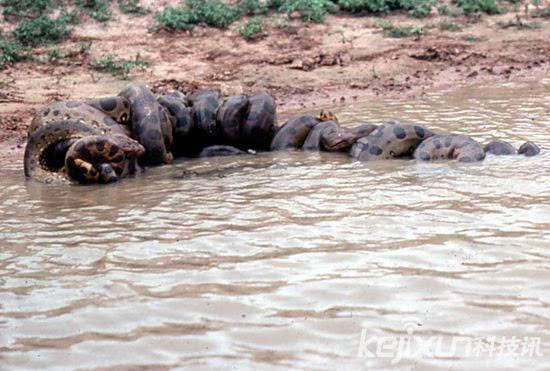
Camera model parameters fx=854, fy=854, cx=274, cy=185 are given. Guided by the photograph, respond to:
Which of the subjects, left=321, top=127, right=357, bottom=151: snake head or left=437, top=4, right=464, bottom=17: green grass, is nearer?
left=321, top=127, right=357, bottom=151: snake head

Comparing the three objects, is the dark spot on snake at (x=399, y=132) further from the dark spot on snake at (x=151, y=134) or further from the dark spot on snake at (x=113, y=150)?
the dark spot on snake at (x=113, y=150)

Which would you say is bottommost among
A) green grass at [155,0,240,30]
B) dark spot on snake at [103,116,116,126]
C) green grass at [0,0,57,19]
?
dark spot on snake at [103,116,116,126]

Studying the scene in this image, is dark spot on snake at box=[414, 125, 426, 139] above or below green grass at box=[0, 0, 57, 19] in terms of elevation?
→ below

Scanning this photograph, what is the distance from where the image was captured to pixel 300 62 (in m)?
13.4

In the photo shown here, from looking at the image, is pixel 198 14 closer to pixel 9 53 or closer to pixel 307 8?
pixel 307 8

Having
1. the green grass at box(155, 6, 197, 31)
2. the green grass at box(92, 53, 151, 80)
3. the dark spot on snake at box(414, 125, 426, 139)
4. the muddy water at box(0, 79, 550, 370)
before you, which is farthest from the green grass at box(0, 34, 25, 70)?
the dark spot on snake at box(414, 125, 426, 139)

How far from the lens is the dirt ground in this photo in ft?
39.5

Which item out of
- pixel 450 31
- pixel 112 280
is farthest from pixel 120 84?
pixel 112 280

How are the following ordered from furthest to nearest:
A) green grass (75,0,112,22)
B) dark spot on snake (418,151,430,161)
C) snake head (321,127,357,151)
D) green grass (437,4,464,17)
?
green grass (437,4,464,17) → green grass (75,0,112,22) → snake head (321,127,357,151) → dark spot on snake (418,151,430,161)

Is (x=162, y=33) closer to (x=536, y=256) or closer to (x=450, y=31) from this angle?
(x=450, y=31)

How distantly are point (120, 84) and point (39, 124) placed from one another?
3.45 meters

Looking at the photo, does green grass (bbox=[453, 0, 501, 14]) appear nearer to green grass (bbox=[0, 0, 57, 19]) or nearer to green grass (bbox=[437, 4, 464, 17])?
green grass (bbox=[437, 4, 464, 17])

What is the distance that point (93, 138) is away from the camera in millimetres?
8203

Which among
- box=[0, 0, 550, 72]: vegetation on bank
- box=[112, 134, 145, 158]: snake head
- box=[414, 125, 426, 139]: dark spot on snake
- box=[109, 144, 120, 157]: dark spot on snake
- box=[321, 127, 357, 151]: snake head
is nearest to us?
box=[109, 144, 120, 157]: dark spot on snake
